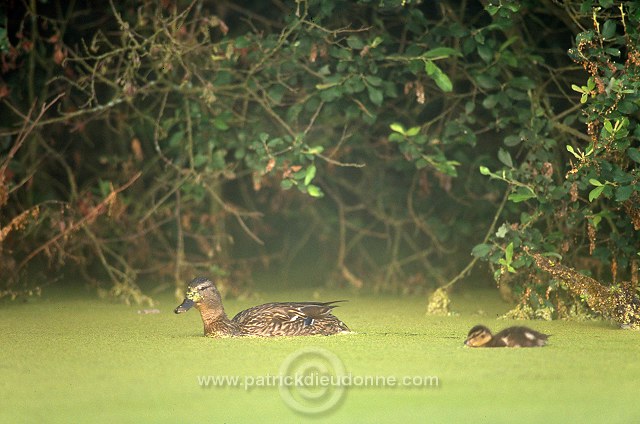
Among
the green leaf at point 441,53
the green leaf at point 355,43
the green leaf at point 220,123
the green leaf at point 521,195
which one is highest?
the green leaf at point 355,43

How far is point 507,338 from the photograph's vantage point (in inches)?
218

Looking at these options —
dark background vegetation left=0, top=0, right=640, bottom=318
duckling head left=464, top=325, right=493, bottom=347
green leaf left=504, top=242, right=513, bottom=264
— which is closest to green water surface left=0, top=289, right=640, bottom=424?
duckling head left=464, top=325, right=493, bottom=347

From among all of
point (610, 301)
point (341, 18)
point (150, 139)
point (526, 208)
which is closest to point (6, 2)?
point (150, 139)

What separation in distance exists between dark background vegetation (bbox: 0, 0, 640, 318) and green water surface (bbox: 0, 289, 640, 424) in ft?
2.75

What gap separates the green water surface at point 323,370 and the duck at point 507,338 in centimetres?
9

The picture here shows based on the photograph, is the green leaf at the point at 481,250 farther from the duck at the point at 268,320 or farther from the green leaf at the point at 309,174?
the green leaf at the point at 309,174

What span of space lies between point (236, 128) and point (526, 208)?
76.7 inches

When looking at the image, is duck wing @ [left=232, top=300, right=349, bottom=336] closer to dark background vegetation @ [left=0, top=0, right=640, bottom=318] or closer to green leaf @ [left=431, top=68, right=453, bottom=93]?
dark background vegetation @ [left=0, top=0, right=640, bottom=318]

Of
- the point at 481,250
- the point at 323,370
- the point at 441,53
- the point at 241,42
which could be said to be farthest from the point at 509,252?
the point at 241,42

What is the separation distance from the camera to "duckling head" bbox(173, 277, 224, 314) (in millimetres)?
6027

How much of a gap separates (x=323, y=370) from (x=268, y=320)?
3.46 feet

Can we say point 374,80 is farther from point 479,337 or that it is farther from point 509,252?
Answer: point 479,337

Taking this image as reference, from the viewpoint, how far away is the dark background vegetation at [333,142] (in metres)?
6.69

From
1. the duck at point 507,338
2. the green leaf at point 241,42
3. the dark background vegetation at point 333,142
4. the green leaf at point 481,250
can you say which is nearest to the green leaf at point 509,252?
the dark background vegetation at point 333,142
